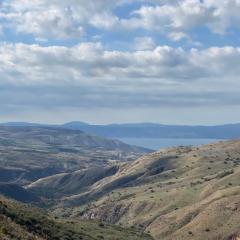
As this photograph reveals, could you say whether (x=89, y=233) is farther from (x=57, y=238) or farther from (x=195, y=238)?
(x=195, y=238)

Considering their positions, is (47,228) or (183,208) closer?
(47,228)

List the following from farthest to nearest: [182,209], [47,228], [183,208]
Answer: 1. [183,208]
2. [182,209]
3. [47,228]

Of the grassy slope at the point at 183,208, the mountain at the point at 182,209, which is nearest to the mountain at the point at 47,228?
the mountain at the point at 182,209

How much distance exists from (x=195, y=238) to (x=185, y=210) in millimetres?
25332

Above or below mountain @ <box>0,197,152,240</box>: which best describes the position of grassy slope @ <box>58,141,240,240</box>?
below

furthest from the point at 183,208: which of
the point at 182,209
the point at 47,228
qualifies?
the point at 47,228

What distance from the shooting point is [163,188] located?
186625mm

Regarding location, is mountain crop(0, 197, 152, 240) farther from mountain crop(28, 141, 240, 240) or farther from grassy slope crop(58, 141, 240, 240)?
grassy slope crop(58, 141, 240, 240)

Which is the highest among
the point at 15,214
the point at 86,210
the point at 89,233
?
the point at 15,214

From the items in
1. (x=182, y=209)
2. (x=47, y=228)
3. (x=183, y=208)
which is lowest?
(x=182, y=209)

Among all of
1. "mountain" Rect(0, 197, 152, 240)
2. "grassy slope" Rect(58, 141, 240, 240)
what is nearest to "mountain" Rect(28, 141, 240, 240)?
"grassy slope" Rect(58, 141, 240, 240)

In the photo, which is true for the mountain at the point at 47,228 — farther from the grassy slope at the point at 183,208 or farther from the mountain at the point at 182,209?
the grassy slope at the point at 183,208

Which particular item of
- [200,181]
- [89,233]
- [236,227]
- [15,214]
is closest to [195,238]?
[236,227]

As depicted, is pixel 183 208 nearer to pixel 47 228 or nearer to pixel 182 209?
pixel 182 209
